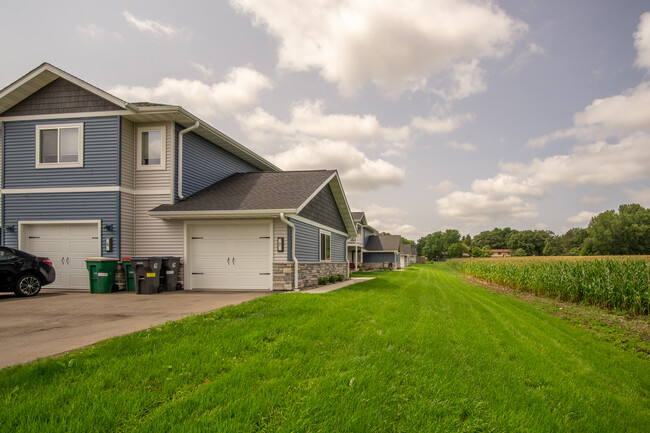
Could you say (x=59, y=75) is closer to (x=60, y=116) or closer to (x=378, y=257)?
(x=60, y=116)

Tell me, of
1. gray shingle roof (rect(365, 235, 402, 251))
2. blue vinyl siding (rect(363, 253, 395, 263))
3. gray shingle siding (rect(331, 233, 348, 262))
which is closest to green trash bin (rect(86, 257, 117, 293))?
gray shingle siding (rect(331, 233, 348, 262))

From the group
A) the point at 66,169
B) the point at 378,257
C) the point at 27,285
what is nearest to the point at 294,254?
the point at 27,285

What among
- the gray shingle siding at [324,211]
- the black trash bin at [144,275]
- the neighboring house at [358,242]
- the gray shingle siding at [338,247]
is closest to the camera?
the black trash bin at [144,275]

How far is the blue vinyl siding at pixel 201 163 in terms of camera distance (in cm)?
1330

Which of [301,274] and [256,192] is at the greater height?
[256,192]

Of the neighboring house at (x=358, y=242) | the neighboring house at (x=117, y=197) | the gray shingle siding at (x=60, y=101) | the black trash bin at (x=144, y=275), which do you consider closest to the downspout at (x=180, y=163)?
the neighboring house at (x=117, y=197)

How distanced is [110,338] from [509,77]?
1474 centimetres

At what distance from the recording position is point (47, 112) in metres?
12.9

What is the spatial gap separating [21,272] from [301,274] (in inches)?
322

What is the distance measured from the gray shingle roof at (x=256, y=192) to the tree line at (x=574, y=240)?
5706cm

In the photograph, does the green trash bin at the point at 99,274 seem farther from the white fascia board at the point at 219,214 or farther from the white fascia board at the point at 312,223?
the white fascia board at the point at 312,223

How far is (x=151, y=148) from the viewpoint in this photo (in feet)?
42.5

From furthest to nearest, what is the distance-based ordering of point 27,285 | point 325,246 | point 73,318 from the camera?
point 325,246, point 27,285, point 73,318

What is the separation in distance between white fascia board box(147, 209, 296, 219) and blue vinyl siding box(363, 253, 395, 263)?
110 feet
